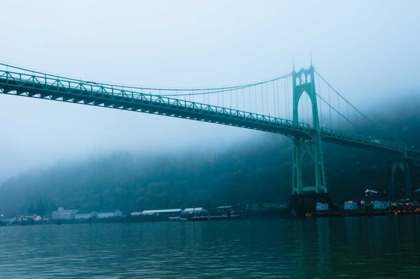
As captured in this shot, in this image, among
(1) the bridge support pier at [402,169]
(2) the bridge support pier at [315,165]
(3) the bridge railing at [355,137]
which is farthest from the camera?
(1) the bridge support pier at [402,169]

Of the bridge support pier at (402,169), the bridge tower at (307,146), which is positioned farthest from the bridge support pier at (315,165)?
the bridge support pier at (402,169)

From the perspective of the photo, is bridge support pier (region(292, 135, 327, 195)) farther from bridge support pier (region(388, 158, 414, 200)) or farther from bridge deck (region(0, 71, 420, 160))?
bridge support pier (region(388, 158, 414, 200))

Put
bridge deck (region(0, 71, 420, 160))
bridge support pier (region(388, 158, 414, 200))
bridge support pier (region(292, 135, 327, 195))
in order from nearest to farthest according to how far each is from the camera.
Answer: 1. bridge deck (region(0, 71, 420, 160))
2. bridge support pier (region(292, 135, 327, 195))
3. bridge support pier (region(388, 158, 414, 200))

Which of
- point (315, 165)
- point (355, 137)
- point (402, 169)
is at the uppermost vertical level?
point (355, 137)

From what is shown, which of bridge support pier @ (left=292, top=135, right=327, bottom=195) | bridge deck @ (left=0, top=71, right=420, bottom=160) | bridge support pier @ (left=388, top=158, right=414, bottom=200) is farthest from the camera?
bridge support pier @ (left=388, top=158, right=414, bottom=200)

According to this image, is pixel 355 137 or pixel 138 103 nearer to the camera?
pixel 138 103

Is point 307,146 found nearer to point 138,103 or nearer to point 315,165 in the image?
point 315,165

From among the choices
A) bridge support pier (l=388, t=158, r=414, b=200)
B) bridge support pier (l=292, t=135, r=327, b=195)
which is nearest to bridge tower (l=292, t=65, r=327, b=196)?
bridge support pier (l=292, t=135, r=327, b=195)

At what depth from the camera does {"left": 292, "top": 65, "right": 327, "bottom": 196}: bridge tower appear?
322 feet

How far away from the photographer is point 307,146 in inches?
4006

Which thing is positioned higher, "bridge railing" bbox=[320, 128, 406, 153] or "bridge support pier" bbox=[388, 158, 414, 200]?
"bridge railing" bbox=[320, 128, 406, 153]

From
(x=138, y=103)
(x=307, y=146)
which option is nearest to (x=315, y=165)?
(x=307, y=146)

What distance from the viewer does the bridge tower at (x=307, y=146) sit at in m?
98.1

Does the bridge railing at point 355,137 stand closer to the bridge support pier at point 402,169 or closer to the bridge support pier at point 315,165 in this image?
the bridge support pier at point 402,169
